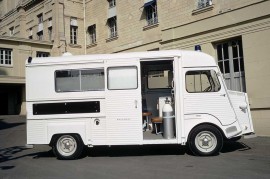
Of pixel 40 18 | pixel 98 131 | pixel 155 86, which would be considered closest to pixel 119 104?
pixel 98 131

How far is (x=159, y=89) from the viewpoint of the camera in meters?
10.9

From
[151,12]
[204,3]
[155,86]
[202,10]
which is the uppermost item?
[151,12]

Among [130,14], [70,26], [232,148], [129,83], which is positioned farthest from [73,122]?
[70,26]

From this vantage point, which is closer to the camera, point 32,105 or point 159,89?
point 32,105

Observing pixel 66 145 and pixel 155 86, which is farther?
pixel 155 86

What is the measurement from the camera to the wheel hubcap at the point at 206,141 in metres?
8.90

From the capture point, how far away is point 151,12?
2120 centimetres

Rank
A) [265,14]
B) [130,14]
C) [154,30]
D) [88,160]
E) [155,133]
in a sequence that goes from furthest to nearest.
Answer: [130,14] < [154,30] < [265,14] < [155,133] < [88,160]

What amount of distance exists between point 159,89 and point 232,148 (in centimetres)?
299

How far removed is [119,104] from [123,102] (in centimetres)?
12

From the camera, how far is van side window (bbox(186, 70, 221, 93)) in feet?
29.7

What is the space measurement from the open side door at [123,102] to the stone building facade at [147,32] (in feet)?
22.0

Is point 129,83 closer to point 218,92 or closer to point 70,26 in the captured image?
point 218,92

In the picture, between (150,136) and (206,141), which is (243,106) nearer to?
(206,141)
